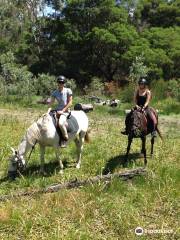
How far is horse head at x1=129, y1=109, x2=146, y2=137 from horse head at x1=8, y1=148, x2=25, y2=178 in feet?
8.12

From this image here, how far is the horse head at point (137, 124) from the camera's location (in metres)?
9.86

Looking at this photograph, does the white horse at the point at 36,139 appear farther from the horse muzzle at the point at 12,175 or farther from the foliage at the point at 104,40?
the foliage at the point at 104,40

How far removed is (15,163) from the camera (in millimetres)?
9148

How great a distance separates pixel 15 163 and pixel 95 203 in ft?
7.40

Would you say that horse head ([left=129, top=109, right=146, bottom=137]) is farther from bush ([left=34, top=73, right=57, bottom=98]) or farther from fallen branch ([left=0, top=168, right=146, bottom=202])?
bush ([left=34, top=73, right=57, bottom=98])

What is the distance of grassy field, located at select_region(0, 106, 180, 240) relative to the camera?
6824 mm

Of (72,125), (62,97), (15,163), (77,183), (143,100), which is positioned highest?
(62,97)

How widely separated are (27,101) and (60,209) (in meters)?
16.9

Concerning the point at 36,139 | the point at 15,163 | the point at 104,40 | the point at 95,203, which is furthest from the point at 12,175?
the point at 104,40

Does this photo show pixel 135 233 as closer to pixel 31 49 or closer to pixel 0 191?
pixel 0 191

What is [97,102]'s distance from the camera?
24266mm

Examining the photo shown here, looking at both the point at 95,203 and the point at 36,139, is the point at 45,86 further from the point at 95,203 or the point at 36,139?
the point at 95,203

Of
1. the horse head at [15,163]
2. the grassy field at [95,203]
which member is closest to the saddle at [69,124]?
the grassy field at [95,203]

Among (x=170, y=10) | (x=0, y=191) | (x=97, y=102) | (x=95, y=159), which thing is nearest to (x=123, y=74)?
(x=170, y=10)
